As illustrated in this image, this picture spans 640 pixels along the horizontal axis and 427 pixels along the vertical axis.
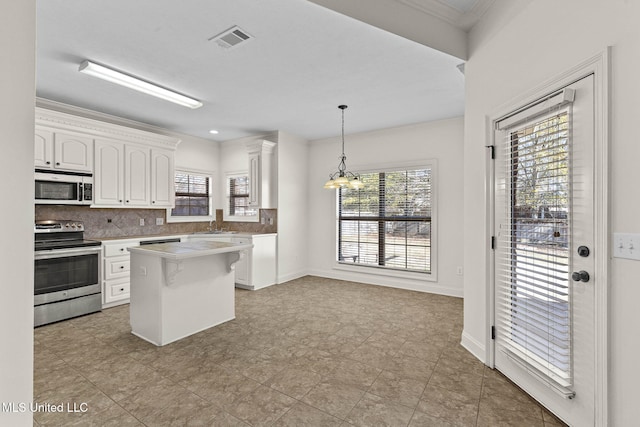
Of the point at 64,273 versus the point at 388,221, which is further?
the point at 388,221

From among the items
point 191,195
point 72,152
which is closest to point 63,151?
point 72,152

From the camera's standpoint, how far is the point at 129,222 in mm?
4977

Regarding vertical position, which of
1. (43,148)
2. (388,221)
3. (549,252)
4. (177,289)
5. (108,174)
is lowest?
(177,289)

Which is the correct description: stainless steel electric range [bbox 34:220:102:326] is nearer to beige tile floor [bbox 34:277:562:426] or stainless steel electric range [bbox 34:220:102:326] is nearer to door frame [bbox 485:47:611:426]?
→ beige tile floor [bbox 34:277:562:426]

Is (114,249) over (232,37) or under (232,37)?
under

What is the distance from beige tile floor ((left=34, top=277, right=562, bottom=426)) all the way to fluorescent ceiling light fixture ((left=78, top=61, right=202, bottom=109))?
264 centimetres

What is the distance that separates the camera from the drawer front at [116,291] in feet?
13.4

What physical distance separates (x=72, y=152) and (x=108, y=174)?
49 centimetres

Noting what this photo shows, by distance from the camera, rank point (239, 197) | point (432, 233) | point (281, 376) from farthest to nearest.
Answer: point (239, 197) < point (432, 233) < point (281, 376)

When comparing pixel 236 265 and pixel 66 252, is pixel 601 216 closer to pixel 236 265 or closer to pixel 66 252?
pixel 236 265

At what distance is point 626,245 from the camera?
147 centimetres

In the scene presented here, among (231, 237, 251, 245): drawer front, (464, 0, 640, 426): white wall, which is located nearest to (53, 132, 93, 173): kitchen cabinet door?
(231, 237, 251, 245): drawer front

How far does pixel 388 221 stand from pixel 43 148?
16.0 ft

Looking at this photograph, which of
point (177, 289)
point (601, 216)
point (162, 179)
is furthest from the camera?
point (162, 179)
